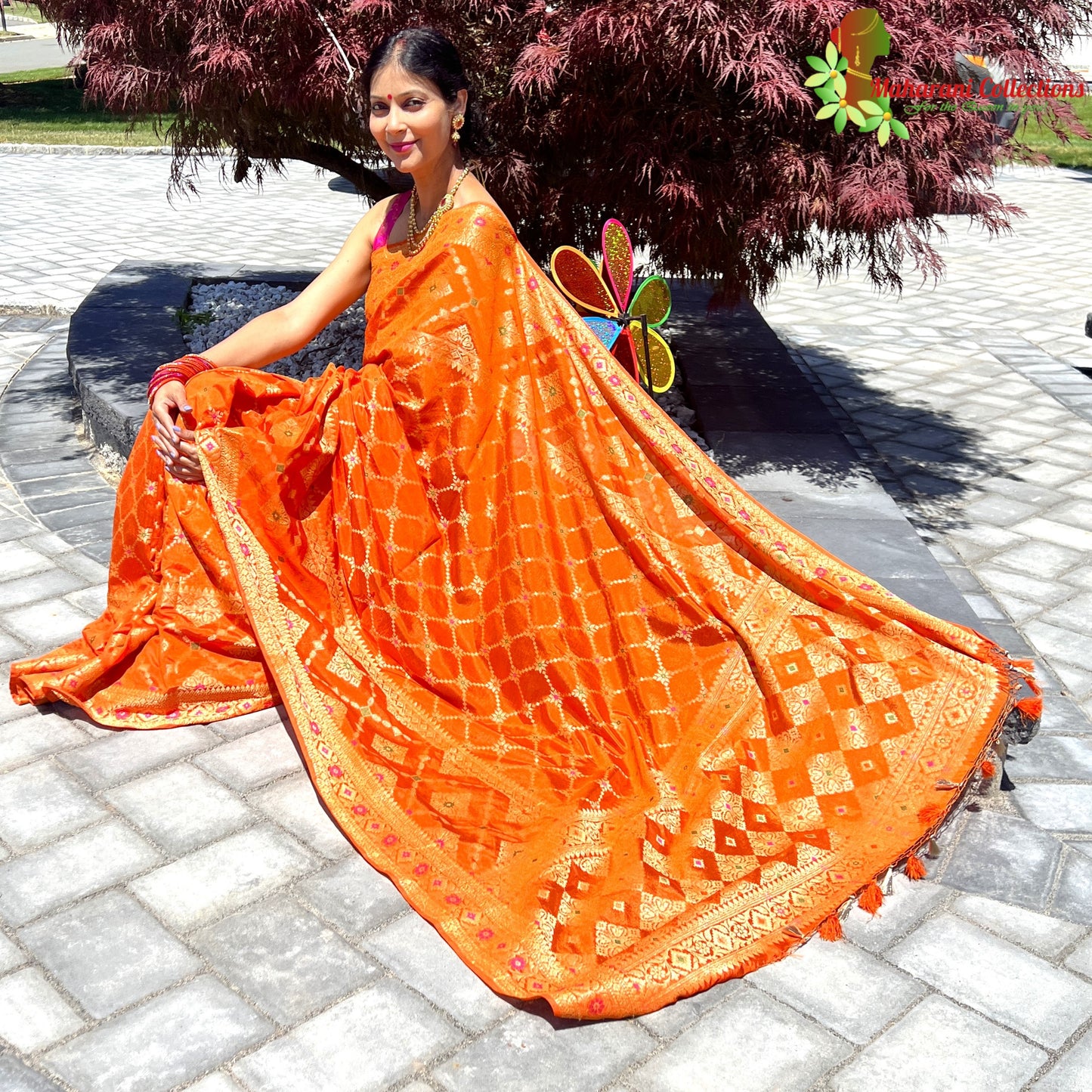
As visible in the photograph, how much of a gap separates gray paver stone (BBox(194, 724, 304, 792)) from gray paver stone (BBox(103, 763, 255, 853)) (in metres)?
0.04

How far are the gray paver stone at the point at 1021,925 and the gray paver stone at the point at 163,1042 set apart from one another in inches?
56.9

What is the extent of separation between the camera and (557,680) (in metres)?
3.08

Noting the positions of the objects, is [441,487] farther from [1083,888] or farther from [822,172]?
[822,172]

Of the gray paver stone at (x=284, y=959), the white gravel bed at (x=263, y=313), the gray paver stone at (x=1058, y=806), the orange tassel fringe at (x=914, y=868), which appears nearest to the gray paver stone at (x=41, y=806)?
the gray paver stone at (x=284, y=959)

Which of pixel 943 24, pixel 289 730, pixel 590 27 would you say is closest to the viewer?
pixel 289 730

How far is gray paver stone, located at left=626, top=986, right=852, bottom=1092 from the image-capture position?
2.21 meters

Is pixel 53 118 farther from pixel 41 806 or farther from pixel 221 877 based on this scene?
pixel 221 877

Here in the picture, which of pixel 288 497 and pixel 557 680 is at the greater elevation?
pixel 288 497

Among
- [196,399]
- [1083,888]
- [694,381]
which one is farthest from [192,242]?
[1083,888]

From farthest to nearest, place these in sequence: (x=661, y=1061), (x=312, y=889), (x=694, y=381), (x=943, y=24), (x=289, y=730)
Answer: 1. (x=694, y=381)
2. (x=943, y=24)
3. (x=289, y=730)
4. (x=312, y=889)
5. (x=661, y=1061)

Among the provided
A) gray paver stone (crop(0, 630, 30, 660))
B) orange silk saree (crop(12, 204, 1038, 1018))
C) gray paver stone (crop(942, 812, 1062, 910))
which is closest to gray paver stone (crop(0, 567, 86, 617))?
gray paver stone (crop(0, 630, 30, 660))

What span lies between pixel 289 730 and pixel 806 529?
1936mm

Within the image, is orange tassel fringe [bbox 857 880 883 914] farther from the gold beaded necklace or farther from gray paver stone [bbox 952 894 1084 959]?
the gold beaded necklace

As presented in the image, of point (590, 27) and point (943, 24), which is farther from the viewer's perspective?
point (943, 24)
